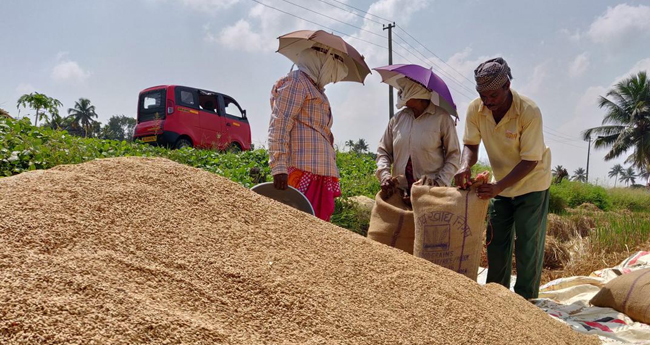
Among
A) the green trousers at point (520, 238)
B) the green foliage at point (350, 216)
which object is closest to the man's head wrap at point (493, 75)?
the green trousers at point (520, 238)

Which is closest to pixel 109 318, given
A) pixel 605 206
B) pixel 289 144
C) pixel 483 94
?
pixel 289 144

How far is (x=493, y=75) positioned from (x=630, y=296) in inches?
56.0

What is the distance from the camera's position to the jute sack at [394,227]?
8.67 feet

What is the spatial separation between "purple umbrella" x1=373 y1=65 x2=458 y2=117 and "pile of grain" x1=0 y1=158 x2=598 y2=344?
1198mm

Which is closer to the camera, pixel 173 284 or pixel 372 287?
pixel 173 284

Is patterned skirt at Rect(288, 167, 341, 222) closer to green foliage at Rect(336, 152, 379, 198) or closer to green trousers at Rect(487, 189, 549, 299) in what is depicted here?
green trousers at Rect(487, 189, 549, 299)

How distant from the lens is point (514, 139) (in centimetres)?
253

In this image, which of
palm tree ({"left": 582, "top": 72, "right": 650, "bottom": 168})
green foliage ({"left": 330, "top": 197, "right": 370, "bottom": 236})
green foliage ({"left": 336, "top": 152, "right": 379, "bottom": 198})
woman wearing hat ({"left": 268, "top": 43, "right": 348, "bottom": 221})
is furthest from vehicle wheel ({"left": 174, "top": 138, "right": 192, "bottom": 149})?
palm tree ({"left": 582, "top": 72, "right": 650, "bottom": 168})

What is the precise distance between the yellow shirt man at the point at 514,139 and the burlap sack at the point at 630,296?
71 centimetres

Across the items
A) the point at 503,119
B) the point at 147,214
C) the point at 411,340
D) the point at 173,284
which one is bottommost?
the point at 411,340

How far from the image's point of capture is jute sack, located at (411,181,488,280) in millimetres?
Result: 2379

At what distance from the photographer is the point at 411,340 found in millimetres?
1328

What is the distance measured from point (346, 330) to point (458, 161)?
1.72 m

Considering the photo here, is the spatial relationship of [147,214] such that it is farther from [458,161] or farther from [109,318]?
[458,161]
